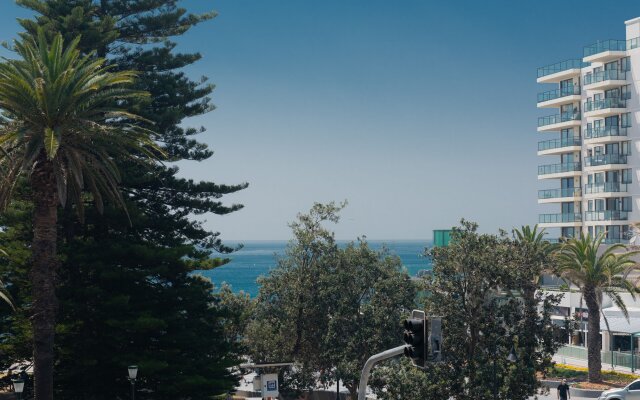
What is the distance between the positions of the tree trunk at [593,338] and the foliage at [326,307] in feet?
37.1

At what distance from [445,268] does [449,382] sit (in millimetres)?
4071

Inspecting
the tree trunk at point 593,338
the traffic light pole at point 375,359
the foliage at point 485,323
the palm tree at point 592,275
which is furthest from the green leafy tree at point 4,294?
the tree trunk at point 593,338

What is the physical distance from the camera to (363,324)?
40.2 m

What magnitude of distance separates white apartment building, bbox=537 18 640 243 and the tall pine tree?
137ft

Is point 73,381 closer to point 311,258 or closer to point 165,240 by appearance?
point 165,240

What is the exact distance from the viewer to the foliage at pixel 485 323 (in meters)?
31.2

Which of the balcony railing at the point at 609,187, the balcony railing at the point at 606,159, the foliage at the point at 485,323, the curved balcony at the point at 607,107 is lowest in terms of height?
the foliage at the point at 485,323

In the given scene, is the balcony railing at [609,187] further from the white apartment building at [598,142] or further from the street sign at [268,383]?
the street sign at [268,383]

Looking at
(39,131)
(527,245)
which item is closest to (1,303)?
(39,131)

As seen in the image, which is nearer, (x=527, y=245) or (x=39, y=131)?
(x=39, y=131)

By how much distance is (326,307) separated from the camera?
1660 inches

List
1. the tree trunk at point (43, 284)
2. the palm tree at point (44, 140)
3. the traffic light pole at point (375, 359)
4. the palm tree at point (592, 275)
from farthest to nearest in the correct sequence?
the palm tree at point (592, 275), the tree trunk at point (43, 284), the palm tree at point (44, 140), the traffic light pole at point (375, 359)

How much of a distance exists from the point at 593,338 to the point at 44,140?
30.7 m

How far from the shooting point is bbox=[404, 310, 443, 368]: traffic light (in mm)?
14492
